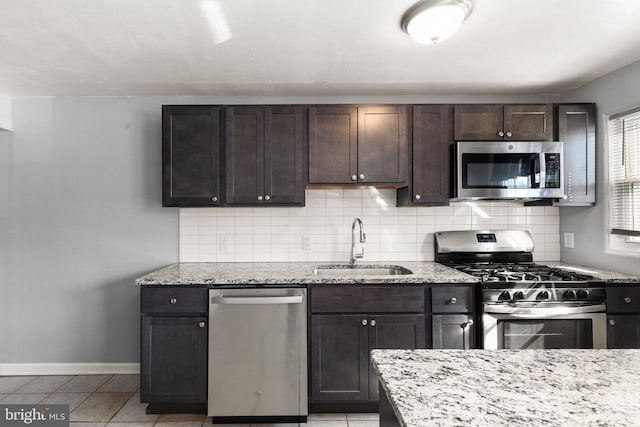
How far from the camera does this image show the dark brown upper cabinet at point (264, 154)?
2793mm

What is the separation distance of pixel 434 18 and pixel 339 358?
1.99 m

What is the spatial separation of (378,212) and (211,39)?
177cm

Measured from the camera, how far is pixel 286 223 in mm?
3164

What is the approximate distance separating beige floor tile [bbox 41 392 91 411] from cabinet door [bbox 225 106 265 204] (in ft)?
5.64

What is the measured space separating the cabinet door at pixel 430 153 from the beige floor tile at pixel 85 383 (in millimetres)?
2743

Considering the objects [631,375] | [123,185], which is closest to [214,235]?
[123,185]

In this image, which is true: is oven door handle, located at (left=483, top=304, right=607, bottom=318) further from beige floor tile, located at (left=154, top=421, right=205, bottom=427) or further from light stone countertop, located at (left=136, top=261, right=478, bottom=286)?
beige floor tile, located at (left=154, top=421, right=205, bottom=427)

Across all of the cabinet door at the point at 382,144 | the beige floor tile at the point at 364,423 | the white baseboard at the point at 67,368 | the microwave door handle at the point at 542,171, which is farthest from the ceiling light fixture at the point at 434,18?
the white baseboard at the point at 67,368

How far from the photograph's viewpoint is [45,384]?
295cm

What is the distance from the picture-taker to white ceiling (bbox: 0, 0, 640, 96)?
1887 mm

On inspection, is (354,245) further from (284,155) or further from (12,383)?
(12,383)

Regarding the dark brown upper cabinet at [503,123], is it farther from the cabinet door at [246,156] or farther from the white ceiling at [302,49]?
the cabinet door at [246,156]

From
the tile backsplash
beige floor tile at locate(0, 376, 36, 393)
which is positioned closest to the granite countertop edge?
the tile backsplash

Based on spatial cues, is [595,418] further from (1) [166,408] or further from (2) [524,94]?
(2) [524,94]
